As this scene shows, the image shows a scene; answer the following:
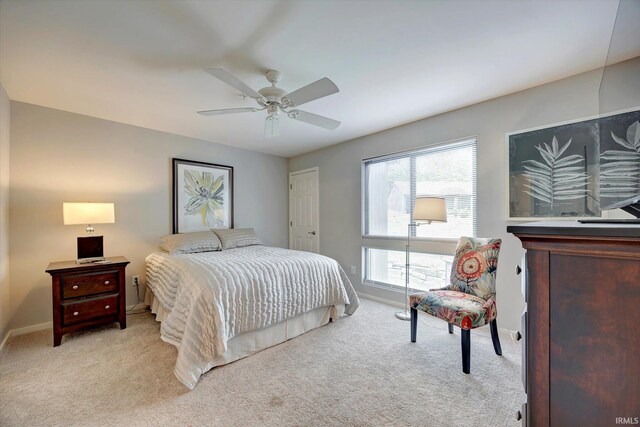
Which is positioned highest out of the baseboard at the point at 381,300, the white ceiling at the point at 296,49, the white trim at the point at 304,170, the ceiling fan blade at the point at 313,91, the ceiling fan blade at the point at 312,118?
the white ceiling at the point at 296,49

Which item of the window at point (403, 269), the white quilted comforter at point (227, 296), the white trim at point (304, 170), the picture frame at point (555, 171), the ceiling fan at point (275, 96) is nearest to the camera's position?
the ceiling fan at point (275, 96)

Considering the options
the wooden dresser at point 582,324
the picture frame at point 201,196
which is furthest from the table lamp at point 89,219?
the wooden dresser at point 582,324

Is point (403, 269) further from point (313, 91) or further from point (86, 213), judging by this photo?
point (86, 213)

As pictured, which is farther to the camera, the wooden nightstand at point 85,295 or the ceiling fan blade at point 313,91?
the wooden nightstand at point 85,295

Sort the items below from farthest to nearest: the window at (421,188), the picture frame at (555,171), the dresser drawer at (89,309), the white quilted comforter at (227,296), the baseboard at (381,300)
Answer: the baseboard at (381,300) < the window at (421,188) < the dresser drawer at (89,309) < the picture frame at (555,171) < the white quilted comforter at (227,296)

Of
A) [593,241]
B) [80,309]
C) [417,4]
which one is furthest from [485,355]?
[80,309]

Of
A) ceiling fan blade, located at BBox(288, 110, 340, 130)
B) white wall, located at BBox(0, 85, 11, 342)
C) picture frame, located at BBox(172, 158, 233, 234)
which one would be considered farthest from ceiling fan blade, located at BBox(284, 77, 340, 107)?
white wall, located at BBox(0, 85, 11, 342)

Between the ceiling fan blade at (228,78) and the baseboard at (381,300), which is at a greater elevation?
the ceiling fan blade at (228,78)

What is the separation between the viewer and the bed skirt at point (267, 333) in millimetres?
2201

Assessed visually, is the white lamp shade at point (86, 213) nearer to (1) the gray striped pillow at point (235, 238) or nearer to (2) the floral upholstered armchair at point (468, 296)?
(1) the gray striped pillow at point (235, 238)

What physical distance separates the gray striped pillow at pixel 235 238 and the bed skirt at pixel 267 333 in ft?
3.46

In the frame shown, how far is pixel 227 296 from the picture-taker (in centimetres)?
213

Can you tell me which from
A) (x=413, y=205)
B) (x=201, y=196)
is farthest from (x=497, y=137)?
(x=201, y=196)

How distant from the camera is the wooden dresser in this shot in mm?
666
